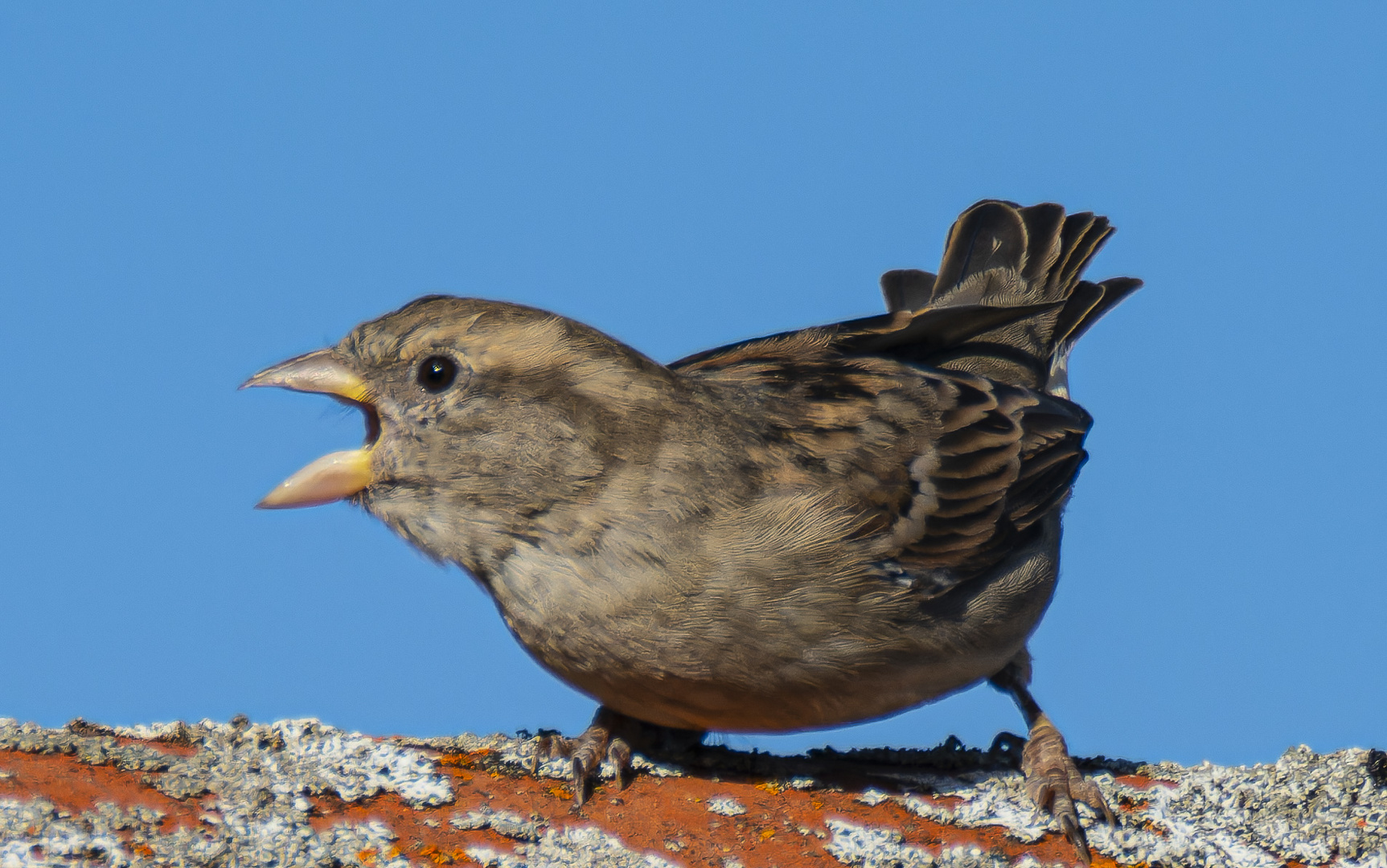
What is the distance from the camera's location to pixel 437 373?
4.45 m

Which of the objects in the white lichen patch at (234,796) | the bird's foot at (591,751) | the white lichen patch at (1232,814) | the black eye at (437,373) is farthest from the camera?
the black eye at (437,373)

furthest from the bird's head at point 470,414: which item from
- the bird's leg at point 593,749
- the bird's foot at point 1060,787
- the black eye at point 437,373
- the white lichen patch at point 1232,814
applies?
the bird's foot at point 1060,787

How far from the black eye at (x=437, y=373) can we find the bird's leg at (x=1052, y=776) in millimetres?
2114

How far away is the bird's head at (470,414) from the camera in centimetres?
436

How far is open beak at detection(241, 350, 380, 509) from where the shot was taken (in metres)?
4.33

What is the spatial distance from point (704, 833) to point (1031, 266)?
4.63m

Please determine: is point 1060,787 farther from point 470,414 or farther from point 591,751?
point 470,414

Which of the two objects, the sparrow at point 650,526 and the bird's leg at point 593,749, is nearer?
the bird's leg at point 593,749

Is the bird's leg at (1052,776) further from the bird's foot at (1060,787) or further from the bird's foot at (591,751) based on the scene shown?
the bird's foot at (591,751)

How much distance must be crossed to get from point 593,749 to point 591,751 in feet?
0.07

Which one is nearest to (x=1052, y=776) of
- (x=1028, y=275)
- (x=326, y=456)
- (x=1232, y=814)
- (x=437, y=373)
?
(x=1232, y=814)

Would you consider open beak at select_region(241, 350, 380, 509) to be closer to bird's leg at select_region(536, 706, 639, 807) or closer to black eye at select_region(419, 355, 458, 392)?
black eye at select_region(419, 355, 458, 392)

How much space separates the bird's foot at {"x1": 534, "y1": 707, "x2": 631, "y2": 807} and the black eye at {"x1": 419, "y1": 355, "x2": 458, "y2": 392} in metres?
1.12

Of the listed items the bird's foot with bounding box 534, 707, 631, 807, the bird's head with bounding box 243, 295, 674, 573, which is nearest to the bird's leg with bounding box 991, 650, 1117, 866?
the bird's foot with bounding box 534, 707, 631, 807
